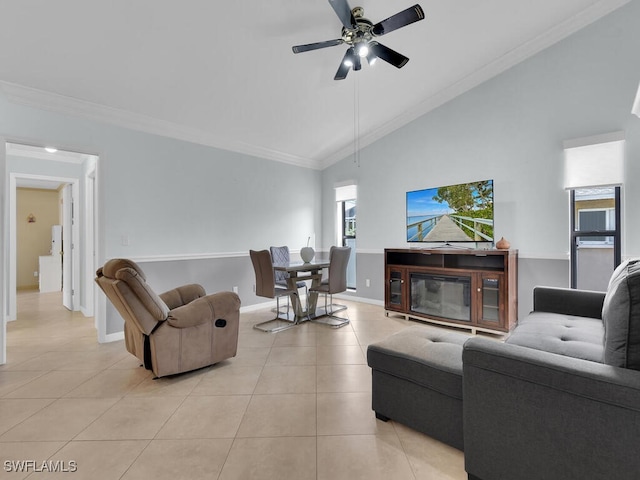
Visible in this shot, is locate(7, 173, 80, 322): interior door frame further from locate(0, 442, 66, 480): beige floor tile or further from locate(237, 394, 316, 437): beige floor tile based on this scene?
locate(237, 394, 316, 437): beige floor tile

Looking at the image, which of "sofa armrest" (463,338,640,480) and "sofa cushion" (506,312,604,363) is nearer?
"sofa armrest" (463,338,640,480)

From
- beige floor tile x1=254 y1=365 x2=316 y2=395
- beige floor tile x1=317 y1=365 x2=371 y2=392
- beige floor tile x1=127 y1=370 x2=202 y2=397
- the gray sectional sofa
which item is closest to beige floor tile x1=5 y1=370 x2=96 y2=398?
beige floor tile x1=127 y1=370 x2=202 y2=397

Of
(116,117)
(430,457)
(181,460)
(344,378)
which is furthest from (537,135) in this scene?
(116,117)

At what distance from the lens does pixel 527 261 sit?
3537 mm

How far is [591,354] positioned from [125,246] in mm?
4195

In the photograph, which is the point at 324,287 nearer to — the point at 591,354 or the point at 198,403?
the point at 198,403

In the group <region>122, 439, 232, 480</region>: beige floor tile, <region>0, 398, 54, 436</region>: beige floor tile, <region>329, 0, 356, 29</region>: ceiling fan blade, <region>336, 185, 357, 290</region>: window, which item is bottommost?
<region>0, 398, 54, 436</region>: beige floor tile

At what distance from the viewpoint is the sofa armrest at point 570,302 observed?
2.32 metres

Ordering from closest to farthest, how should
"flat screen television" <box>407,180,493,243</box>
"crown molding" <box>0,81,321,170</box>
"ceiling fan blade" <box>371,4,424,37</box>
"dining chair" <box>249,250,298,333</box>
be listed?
"ceiling fan blade" <box>371,4,424,37</box> < "crown molding" <box>0,81,321,170</box> < "dining chair" <box>249,250,298,333</box> < "flat screen television" <box>407,180,493,243</box>

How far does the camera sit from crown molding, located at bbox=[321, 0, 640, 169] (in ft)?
10.1

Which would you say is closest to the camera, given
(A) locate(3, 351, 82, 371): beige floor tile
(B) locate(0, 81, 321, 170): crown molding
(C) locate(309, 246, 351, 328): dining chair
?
(A) locate(3, 351, 82, 371): beige floor tile

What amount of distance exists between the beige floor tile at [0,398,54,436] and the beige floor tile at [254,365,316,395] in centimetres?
150

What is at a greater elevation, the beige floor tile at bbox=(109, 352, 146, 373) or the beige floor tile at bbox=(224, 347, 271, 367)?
the beige floor tile at bbox=(224, 347, 271, 367)

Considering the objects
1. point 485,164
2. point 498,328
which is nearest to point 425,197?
point 485,164
